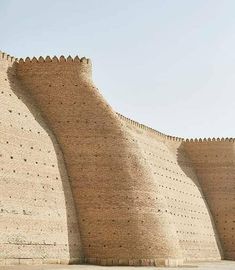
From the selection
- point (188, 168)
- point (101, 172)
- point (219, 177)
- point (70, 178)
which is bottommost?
point (70, 178)

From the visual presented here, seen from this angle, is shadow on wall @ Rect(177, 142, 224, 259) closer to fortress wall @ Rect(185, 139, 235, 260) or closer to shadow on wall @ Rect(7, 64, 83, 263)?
fortress wall @ Rect(185, 139, 235, 260)

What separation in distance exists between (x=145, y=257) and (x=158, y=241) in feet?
3.51

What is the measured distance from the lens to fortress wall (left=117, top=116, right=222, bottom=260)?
1242 inches

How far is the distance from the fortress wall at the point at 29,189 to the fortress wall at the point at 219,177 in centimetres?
1562

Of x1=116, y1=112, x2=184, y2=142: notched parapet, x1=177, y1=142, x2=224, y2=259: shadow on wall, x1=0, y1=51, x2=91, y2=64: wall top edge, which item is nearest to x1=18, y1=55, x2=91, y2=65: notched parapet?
x1=0, y1=51, x2=91, y2=64: wall top edge

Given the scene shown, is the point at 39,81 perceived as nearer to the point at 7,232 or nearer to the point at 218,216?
the point at 7,232

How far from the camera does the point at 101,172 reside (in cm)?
2400

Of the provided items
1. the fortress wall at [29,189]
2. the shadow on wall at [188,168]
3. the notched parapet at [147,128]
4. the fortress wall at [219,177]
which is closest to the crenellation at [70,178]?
the fortress wall at [29,189]

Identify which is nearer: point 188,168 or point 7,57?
point 7,57

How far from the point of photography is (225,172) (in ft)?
123

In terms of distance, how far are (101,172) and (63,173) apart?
1615mm

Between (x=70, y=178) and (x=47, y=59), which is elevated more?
(x=47, y=59)

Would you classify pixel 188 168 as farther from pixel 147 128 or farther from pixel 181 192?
pixel 147 128

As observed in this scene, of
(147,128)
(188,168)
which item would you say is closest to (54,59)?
(147,128)
